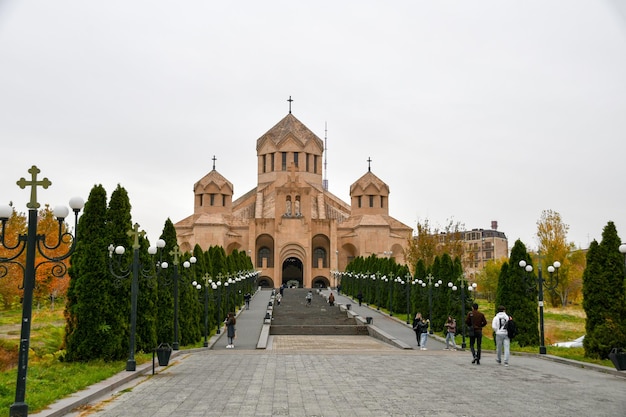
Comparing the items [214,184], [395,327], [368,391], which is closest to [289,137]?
[214,184]

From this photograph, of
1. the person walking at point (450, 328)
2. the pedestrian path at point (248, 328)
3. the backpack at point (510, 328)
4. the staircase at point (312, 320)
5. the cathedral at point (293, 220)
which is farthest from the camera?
the cathedral at point (293, 220)

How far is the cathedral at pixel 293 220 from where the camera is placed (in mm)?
A: 58062

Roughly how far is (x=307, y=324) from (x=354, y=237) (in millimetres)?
29703

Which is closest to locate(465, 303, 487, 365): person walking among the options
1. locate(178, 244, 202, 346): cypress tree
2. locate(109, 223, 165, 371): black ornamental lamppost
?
locate(109, 223, 165, 371): black ornamental lamppost

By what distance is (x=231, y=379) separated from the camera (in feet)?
35.3

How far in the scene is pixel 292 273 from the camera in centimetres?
6550

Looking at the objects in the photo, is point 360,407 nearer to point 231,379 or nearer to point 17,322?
point 231,379

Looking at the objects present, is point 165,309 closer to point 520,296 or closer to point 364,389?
point 364,389

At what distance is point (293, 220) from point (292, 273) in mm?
9239

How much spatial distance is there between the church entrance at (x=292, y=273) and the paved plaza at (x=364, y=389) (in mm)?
49254

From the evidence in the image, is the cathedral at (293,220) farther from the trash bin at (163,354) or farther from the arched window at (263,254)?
the trash bin at (163,354)

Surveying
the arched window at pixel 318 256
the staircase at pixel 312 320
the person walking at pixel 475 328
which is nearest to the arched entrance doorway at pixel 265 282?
the arched window at pixel 318 256

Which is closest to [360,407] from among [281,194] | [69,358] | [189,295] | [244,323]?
[69,358]

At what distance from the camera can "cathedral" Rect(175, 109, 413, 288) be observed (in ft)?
190
